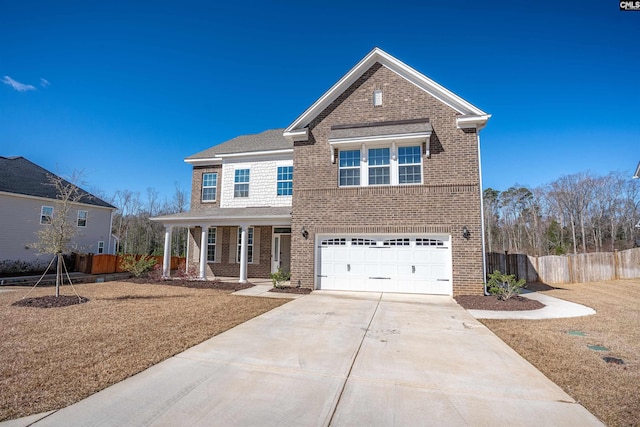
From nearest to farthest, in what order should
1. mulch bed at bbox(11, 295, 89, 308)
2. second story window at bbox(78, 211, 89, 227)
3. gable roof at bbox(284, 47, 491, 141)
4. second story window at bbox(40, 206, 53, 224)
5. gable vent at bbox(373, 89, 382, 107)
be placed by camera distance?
mulch bed at bbox(11, 295, 89, 308), gable roof at bbox(284, 47, 491, 141), gable vent at bbox(373, 89, 382, 107), second story window at bbox(40, 206, 53, 224), second story window at bbox(78, 211, 89, 227)

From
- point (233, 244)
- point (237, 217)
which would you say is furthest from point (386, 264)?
point (233, 244)

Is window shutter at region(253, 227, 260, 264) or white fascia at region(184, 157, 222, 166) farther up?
white fascia at region(184, 157, 222, 166)

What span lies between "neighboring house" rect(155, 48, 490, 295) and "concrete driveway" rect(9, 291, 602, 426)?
5116mm

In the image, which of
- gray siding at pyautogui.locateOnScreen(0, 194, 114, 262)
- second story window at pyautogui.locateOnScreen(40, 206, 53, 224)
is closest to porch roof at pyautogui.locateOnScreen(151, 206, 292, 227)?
gray siding at pyautogui.locateOnScreen(0, 194, 114, 262)

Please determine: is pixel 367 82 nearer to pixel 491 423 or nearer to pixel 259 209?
pixel 259 209

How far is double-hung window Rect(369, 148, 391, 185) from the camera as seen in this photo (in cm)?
1248

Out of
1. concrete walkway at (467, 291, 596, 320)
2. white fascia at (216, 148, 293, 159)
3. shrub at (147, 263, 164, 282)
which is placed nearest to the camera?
concrete walkway at (467, 291, 596, 320)

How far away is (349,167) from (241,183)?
6960 millimetres

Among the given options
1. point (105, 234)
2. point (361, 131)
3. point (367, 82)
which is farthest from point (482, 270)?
point (105, 234)

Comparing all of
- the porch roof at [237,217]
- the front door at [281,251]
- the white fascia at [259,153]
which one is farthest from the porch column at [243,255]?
the white fascia at [259,153]

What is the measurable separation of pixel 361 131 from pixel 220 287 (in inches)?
348

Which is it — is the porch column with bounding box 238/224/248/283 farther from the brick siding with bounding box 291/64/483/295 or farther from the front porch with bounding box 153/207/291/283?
the brick siding with bounding box 291/64/483/295

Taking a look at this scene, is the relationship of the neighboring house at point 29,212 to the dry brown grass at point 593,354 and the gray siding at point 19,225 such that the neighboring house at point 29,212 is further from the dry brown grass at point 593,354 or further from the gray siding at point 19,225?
the dry brown grass at point 593,354

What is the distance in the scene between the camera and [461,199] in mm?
11516
